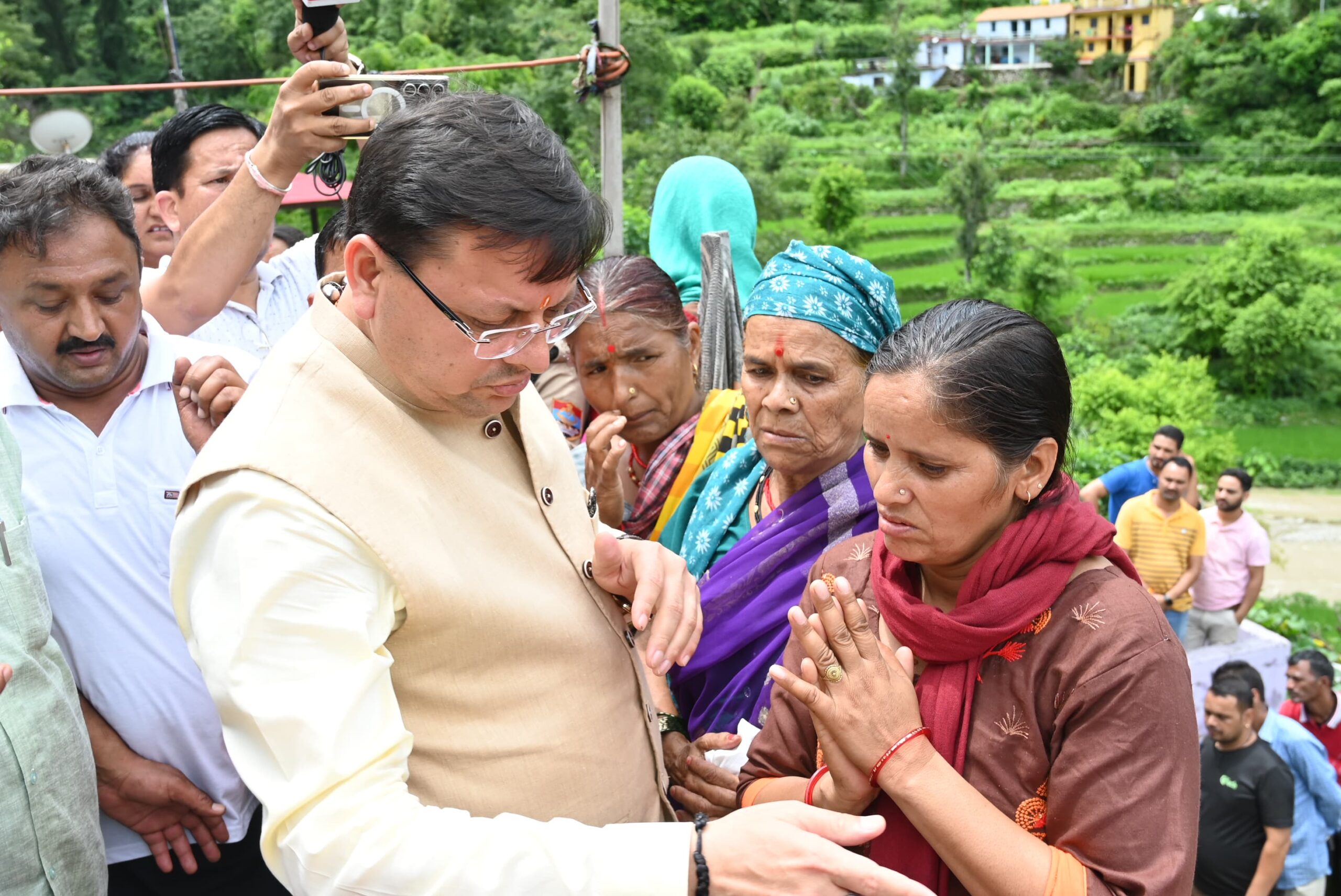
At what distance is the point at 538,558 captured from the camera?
66.7 inches

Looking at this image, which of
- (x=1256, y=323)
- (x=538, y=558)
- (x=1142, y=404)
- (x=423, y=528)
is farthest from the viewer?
(x=1256, y=323)

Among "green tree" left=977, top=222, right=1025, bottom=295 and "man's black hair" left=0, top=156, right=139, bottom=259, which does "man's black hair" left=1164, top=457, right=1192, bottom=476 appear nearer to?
"man's black hair" left=0, top=156, right=139, bottom=259

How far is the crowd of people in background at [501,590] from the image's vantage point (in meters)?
1.37

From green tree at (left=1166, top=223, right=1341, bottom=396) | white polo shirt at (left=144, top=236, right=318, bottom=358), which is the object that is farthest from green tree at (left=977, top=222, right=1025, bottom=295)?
white polo shirt at (left=144, top=236, right=318, bottom=358)

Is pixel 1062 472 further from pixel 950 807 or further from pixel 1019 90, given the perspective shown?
pixel 1019 90

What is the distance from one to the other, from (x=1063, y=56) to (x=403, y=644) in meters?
64.5

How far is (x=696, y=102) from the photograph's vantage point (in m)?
42.8

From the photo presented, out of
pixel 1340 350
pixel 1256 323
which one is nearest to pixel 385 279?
pixel 1256 323

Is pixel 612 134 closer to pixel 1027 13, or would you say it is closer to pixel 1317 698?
pixel 1317 698

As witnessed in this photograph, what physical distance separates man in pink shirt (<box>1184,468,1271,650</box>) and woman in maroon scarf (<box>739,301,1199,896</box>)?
274 inches

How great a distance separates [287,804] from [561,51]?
30581mm

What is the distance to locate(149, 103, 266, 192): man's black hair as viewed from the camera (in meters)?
3.36

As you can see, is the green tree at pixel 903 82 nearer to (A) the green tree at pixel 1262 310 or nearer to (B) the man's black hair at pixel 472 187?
(A) the green tree at pixel 1262 310

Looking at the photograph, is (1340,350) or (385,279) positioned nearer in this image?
(385,279)
